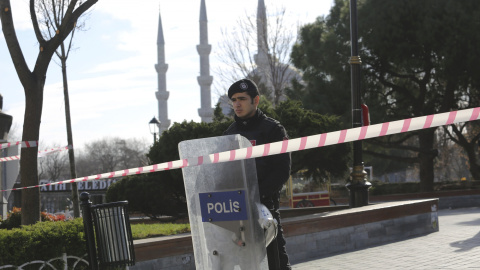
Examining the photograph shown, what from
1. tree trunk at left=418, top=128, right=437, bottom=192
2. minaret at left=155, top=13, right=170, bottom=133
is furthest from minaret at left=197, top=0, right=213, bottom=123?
tree trunk at left=418, top=128, right=437, bottom=192

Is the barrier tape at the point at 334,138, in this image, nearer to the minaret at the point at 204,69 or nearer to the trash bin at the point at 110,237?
the trash bin at the point at 110,237

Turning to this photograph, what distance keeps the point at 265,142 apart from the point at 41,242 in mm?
2986

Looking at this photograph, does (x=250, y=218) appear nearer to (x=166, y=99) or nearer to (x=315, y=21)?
(x=315, y=21)

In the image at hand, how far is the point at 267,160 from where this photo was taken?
4.42 meters

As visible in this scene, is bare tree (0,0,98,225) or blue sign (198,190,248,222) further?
bare tree (0,0,98,225)

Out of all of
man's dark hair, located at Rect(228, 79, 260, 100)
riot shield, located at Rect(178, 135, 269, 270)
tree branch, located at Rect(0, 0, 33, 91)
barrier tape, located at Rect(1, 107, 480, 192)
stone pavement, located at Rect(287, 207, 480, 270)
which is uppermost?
tree branch, located at Rect(0, 0, 33, 91)

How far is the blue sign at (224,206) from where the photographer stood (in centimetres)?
402

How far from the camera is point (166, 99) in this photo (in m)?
79.8

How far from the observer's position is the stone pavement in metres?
8.17

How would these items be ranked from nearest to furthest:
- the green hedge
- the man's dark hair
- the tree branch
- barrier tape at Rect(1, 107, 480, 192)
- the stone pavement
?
Result: barrier tape at Rect(1, 107, 480, 192)
the man's dark hair
the green hedge
the stone pavement
the tree branch

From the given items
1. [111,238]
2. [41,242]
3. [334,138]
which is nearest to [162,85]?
[41,242]

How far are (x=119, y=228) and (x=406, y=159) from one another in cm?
2680

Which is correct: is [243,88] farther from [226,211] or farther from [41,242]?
[41,242]

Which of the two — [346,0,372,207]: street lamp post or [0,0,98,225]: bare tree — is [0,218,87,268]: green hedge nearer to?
[0,0,98,225]: bare tree
